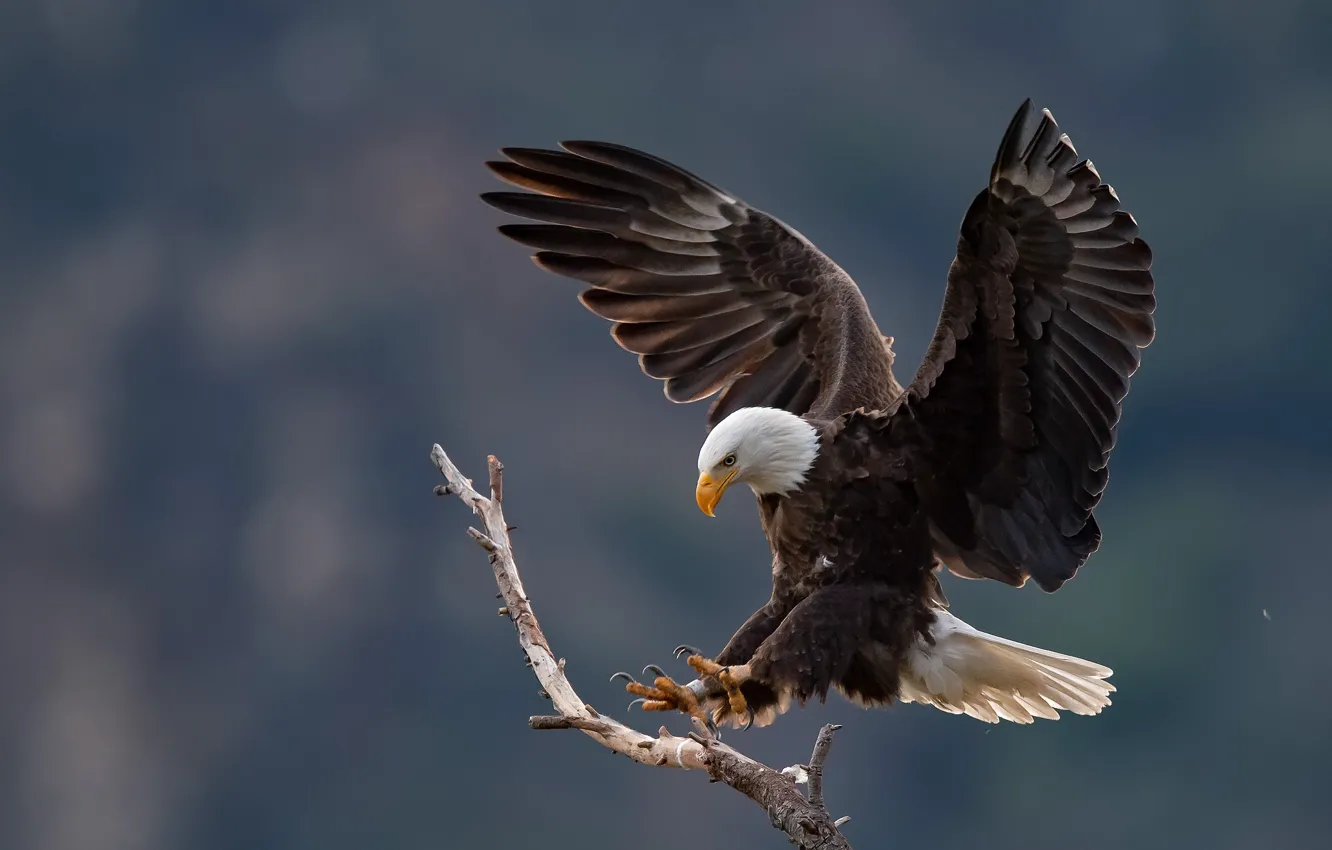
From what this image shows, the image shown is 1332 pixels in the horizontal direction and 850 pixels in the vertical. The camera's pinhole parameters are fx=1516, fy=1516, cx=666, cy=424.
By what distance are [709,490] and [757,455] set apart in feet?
0.59

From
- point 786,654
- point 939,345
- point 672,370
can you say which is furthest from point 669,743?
point 672,370

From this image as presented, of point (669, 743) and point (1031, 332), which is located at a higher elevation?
point (1031, 332)

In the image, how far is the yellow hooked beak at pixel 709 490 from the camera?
454 cm

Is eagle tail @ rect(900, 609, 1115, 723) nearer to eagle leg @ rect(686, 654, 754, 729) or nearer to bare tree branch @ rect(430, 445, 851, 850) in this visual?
eagle leg @ rect(686, 654, 754, 729)

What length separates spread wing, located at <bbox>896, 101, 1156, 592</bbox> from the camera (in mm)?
4090

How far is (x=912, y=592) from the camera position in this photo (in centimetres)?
465

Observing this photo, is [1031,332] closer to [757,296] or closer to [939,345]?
[939,345]

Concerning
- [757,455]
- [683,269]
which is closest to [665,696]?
[757,455]

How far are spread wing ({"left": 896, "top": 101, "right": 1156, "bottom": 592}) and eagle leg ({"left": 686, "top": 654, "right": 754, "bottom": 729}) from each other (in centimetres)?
82

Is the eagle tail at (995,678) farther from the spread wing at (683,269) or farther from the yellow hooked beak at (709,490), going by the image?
the spread wing at (683,269)

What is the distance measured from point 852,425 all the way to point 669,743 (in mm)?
1228

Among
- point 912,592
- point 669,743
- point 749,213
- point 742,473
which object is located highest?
point 749,213

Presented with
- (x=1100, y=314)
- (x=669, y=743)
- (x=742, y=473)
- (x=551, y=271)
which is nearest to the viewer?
(x=669, y=743)

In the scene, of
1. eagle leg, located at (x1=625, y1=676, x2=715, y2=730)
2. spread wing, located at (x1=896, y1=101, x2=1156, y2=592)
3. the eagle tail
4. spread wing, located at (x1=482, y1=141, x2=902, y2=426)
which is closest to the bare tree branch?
eagle leg, located at (x1=625, y1=676, x2=715, y2=730)
